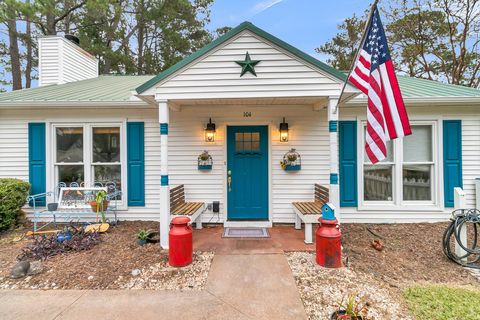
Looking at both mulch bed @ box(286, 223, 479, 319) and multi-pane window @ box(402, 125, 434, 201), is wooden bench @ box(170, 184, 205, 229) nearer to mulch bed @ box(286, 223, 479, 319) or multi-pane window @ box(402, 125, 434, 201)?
mulch bed @ box(286, 223, 479, 319)

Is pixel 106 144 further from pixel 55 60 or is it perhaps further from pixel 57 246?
pixel 55 60

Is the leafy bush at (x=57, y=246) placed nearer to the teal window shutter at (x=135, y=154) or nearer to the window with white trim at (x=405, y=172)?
the teal window shutter at (x=135, y=154)

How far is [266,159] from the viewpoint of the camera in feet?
18.2

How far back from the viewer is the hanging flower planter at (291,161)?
17.8 feet

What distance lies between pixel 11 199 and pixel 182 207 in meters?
3.53

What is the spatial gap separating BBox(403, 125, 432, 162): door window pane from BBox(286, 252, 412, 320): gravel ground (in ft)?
11.8

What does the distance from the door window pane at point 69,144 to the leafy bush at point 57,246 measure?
79.7 inches

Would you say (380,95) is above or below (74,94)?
below

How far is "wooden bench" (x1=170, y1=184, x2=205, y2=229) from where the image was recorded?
4.58m

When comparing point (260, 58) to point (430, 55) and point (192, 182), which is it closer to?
point (192, 182)

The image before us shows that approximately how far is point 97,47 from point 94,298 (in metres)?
13.2

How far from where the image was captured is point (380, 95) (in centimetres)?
319

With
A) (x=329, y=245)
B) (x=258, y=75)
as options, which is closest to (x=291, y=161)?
(x=258, y=75)

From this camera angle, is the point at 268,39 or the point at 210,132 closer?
the point at 268,39
